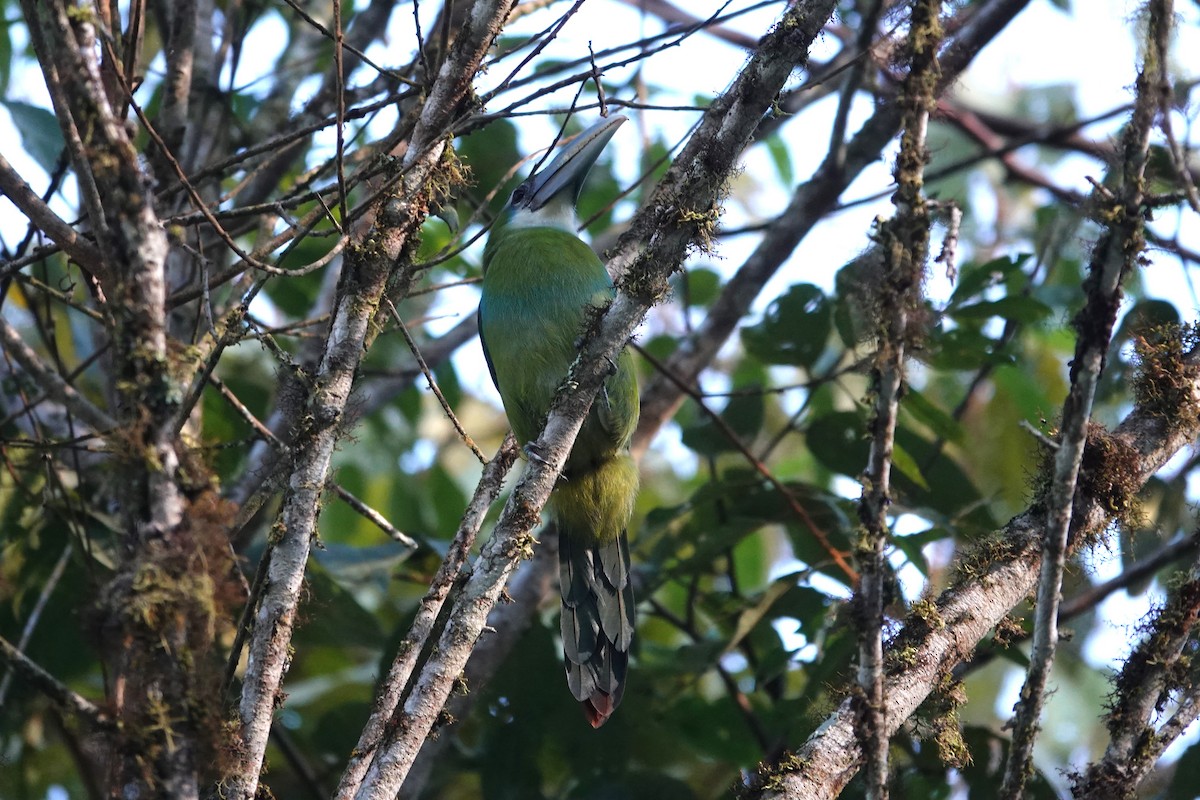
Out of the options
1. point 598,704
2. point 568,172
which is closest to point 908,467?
point 598,704

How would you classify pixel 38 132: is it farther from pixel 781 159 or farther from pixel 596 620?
pixel 781 159

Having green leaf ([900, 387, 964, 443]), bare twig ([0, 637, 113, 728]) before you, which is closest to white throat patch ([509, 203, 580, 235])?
green leaf ([900, 387, 964, 443])

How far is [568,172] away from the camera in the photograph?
4.44 metres

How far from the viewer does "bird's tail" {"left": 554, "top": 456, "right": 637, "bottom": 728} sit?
11.9 ft

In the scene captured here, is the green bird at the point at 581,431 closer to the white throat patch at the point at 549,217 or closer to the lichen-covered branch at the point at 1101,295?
the white throat patch at the point at 549,217

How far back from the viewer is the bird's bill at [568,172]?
14.0ft

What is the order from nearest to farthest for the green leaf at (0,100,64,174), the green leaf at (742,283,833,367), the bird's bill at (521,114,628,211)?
the green leaf at (0,100,64,174) < the green leaf at (742,283,833,367) < the bird's bill at (521,114,628,211)

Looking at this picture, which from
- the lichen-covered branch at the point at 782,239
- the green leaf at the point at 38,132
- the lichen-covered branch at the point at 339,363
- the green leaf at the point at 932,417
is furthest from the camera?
the lichen-covered branch at the point at 782,239

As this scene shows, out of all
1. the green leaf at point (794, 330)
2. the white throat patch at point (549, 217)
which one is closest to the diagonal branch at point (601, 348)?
the green leaf at point (794, 330)

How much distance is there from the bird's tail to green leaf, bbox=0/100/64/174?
6.20 feet

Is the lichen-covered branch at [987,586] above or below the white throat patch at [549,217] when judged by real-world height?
below

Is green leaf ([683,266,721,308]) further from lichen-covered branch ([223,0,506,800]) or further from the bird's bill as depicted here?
lichen-covered branch ([223,0,506,800])

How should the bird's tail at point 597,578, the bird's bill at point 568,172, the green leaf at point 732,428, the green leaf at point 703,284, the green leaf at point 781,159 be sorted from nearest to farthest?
the bird's tail at point 597,578
the bird's bill at point 568,172
the green leaf at point 732,428
the green leaf at point 703,284
the green leaf at point 781,159

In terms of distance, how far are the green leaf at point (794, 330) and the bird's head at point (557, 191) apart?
815mm
